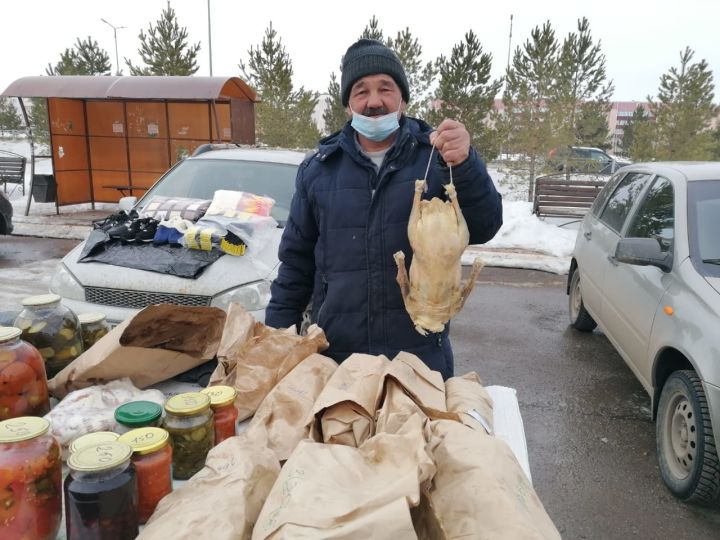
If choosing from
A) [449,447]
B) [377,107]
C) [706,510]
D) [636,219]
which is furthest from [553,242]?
[449,447]

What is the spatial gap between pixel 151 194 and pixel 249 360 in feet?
13.5

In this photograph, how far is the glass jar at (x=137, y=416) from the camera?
146 cm

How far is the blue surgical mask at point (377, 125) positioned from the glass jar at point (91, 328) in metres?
1.29

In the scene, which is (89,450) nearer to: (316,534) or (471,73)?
(316,534)

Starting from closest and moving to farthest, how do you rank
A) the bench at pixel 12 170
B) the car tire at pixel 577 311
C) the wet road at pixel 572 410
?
the wet road at pixel 572 410
the car tire at pixel 577 311
the bench at pixel 12 170

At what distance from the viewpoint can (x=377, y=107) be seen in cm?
220

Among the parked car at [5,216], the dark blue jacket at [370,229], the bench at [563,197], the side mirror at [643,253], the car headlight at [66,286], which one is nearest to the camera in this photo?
the dark blue jacket at [370,229]

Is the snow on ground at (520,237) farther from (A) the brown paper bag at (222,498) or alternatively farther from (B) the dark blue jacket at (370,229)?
(A) the brown paper bag at (222,498)

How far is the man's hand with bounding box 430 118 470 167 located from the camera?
184 cm

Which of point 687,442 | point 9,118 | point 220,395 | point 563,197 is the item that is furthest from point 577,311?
point 9,118

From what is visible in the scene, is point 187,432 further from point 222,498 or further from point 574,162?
point 574,162

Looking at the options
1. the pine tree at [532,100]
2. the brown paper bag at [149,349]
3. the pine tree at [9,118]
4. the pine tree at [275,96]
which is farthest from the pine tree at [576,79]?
the pine tree at [9,118]

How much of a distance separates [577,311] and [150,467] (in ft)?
19.0

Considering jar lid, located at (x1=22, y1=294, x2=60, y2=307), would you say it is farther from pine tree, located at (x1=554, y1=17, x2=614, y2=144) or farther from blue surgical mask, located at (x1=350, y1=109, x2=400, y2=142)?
pine tree, located at (x1=554, y1=17, x2=614, y2=144)
